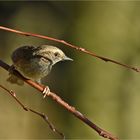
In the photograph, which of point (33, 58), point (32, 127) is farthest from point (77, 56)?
point (32, 127)

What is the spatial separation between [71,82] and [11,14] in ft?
14.1

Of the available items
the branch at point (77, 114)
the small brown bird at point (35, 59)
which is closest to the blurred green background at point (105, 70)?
the small brown bird at point (35, 59)

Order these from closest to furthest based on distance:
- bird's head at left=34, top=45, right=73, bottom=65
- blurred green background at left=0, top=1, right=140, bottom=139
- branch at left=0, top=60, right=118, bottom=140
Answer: branch at left=0, top=60, right=118, bottom=140
bird's head at left=34, top=45, right=73, bottom=65
blurred green background at left=0, top=1, right=140, bottom=139

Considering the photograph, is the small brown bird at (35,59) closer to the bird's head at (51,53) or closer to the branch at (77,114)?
the bird's head at (51,53)

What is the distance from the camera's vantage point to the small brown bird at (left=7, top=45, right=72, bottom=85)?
260 centimetres

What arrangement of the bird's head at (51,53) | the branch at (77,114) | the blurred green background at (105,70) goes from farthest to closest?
the blurred green background at (105,70), the bird's head at (51,53), the branch at (77,114)

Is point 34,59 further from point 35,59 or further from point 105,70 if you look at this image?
point 105,70

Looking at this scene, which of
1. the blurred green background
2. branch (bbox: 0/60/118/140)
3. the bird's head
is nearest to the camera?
branch (bbox: 0/60/118/140)

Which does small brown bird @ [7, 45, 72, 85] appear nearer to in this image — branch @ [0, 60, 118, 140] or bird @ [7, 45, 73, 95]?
bird @ [7, 45, 73, 95]

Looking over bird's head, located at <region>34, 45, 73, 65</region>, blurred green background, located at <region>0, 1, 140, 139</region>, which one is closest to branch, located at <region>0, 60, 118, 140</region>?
bird's head, located at <region>34, 45, 73, 65</region>

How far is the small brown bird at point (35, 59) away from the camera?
260 cm

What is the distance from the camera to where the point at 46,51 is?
8.50 ft

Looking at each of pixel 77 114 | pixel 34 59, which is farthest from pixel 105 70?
pixel 77 114

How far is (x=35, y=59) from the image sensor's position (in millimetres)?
2680
